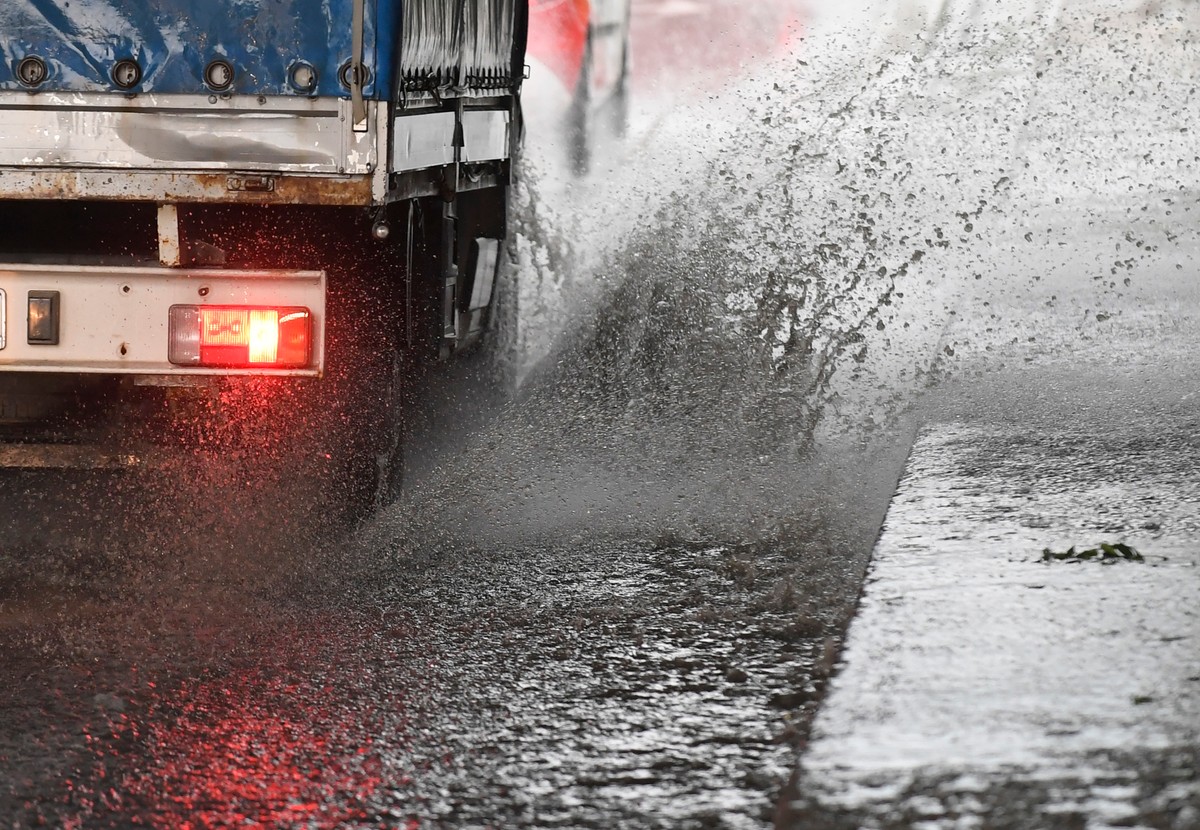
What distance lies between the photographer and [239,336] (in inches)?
204

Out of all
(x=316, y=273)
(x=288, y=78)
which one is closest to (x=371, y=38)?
(x=288, y=78)

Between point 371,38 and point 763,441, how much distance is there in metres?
2.89

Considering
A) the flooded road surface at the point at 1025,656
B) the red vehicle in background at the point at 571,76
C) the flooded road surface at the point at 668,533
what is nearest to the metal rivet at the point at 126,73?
the flooded road surface at the point at 668,533

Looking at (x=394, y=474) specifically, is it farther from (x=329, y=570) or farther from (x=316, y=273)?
(x=316, y=273)

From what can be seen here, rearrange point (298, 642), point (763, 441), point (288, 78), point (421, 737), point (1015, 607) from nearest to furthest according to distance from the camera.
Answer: point (421, 737) < point (1015, 607) < point (298, 642) < point (288, 78) < point (763, 441)

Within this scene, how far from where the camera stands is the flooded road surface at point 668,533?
3.53 metres

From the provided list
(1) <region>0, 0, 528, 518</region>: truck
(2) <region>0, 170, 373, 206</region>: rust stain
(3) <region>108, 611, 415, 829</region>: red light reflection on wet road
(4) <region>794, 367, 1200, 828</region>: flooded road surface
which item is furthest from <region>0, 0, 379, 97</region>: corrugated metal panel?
(4) <region>794, 367, 1200, 828</region>: flooded road surface

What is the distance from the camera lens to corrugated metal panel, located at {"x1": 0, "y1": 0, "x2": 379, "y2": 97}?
5.08m

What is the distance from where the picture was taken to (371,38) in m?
5.16

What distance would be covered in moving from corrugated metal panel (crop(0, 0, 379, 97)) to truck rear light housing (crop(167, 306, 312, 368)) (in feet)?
2.29

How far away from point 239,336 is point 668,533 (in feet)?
5.65

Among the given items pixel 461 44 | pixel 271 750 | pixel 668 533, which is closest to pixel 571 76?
pixel 461 44

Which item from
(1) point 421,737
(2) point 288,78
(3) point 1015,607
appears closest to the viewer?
(1) point 421,737

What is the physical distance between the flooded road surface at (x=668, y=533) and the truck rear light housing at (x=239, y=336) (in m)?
0.74
